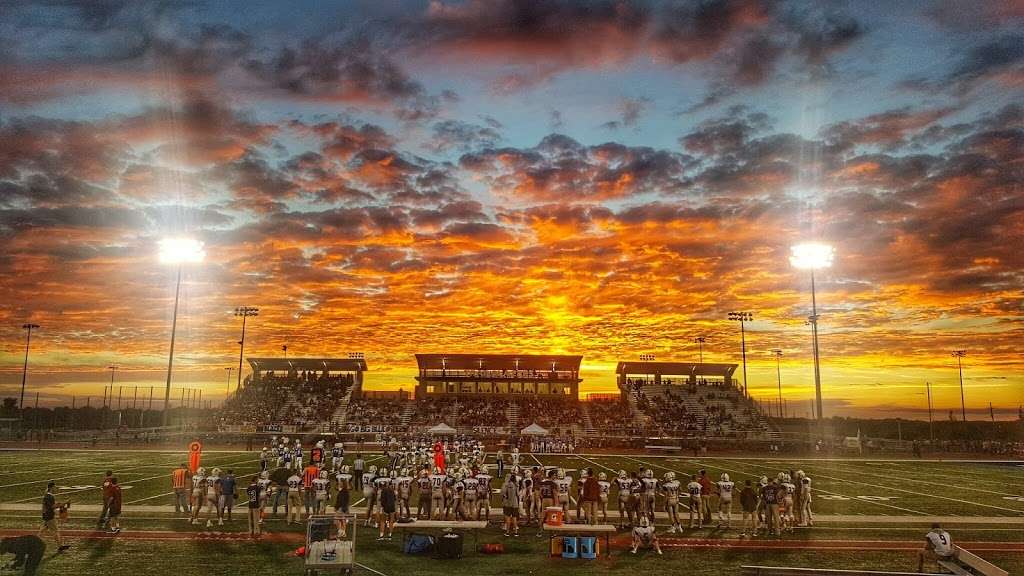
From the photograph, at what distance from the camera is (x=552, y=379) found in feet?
242

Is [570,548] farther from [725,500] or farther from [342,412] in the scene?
[342,412]

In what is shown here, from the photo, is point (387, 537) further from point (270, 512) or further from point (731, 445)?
point (731, 445)

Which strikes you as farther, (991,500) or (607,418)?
(607,418)

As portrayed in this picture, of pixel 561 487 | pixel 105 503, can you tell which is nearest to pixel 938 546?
pixel 561 487

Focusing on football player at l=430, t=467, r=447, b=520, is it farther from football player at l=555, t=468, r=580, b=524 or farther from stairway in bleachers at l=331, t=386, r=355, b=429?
stairway in bleachers at l=331, t=386, r=355, b=429

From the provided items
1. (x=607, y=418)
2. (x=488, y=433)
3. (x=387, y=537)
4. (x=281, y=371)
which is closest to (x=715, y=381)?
(x=607, y=418)

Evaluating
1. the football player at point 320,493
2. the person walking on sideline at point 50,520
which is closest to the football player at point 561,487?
the football player at point 320,493

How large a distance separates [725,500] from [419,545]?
9.03 m

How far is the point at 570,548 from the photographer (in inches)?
608

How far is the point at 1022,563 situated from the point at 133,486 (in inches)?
1136

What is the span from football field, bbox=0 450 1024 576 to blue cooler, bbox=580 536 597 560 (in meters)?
0.28

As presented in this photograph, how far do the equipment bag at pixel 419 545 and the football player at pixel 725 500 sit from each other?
8597 millimetres

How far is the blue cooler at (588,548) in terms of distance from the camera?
50.5ft

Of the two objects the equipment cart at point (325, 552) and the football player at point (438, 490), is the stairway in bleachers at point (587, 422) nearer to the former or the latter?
the football player at point (438, 490)
